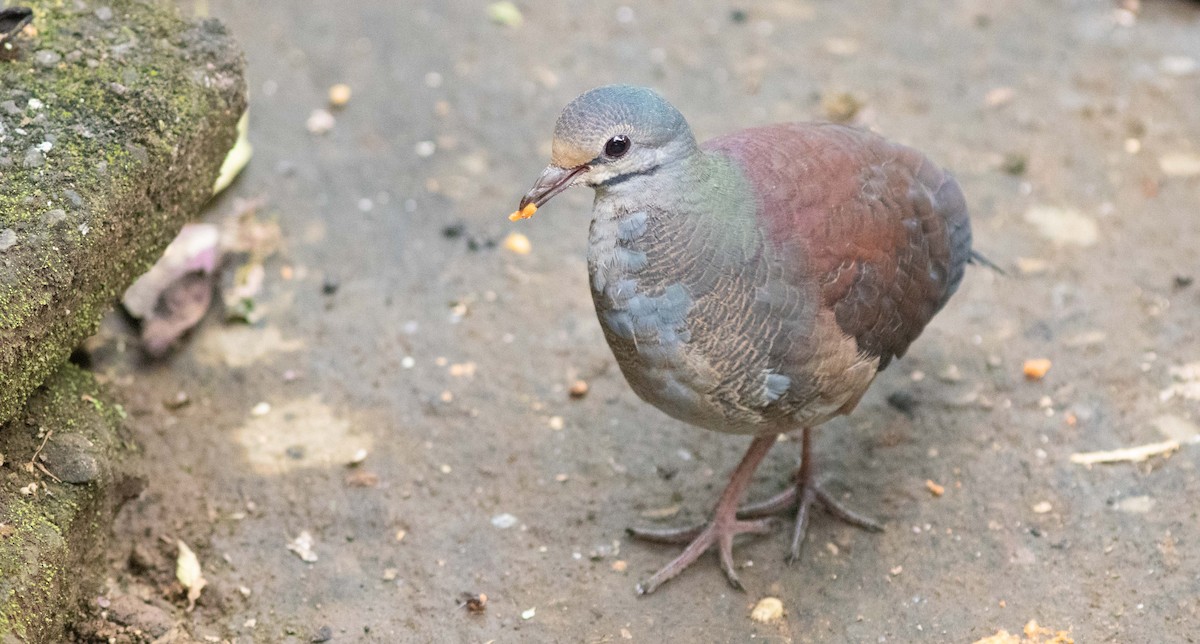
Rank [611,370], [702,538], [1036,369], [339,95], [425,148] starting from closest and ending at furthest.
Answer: [702,538]
[1036,369]
[611,370]
[425,148]
[339,95]

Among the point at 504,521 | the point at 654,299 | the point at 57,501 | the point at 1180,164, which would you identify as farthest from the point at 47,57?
the point at 1180,164

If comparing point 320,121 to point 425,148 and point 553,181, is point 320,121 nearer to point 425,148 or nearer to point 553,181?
point 425,148

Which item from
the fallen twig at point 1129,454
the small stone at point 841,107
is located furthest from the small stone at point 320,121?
the fallen twig at point 1129,454

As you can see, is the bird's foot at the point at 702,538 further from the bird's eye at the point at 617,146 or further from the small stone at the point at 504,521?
the bird's eye at the point at 617,146

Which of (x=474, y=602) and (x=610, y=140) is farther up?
(x=610, y=140)

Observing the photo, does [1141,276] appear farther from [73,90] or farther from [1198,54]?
[73,90]

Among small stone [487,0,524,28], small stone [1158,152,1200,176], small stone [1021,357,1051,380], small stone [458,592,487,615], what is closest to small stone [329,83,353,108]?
small stone [487,0,524,28]
